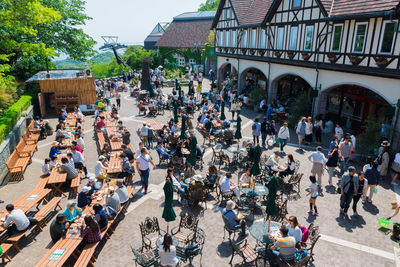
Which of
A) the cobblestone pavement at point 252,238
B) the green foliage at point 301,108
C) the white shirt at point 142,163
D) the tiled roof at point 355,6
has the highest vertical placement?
the tiled roof at point 355,6

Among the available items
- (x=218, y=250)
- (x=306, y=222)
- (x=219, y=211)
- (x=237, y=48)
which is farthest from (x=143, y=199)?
(x=237, y=48)

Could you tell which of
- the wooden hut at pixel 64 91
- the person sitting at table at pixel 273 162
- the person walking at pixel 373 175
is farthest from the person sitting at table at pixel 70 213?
the wooden hut at pixel 64 91

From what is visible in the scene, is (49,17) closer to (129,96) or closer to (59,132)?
(59,132)

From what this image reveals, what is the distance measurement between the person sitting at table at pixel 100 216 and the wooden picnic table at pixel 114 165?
3920 mm

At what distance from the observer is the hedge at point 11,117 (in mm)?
14531

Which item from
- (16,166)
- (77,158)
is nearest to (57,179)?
(77,158)

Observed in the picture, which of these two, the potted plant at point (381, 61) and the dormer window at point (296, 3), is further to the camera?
the dormer window at point (296, 3)

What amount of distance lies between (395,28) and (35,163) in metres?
19.7

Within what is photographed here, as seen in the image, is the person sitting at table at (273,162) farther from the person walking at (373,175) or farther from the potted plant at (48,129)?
the potted plant at (48,129)

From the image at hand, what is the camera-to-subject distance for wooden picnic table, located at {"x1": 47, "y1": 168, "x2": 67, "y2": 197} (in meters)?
11.6

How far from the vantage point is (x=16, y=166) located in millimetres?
13594

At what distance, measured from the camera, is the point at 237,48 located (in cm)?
3003

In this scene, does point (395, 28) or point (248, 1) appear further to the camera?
point (248, 1)

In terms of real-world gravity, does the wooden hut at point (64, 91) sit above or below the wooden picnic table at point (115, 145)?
above
